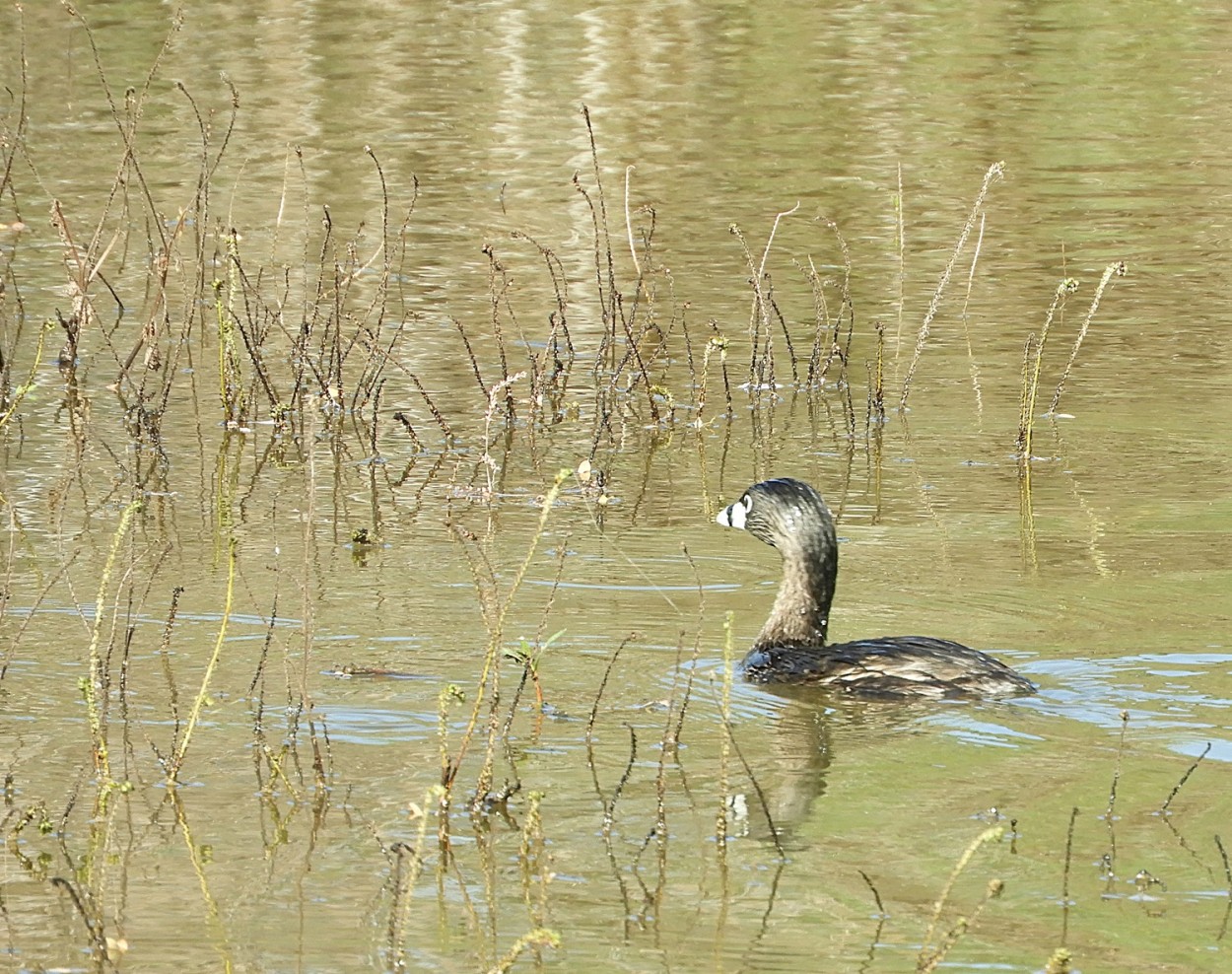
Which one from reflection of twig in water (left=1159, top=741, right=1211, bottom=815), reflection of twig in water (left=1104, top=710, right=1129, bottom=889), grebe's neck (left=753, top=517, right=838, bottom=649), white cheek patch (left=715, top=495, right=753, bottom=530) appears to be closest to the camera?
reflection of twig in water (left=1104, top=710, right=1129, bottom=889)

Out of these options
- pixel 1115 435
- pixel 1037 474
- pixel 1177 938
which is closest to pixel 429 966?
pixel 1177 938

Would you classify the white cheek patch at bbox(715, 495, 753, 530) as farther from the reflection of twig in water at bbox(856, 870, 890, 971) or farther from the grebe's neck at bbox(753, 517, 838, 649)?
the reflection of twig in water at bbox(856, 870, 890, 971)

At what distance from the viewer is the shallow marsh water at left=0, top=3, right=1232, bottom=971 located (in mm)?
6184

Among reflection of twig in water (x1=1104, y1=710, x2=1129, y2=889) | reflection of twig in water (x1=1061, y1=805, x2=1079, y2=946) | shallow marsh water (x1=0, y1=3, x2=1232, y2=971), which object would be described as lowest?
shallow marsh water (x1=0, y1=3, x2=1232, y2=971)

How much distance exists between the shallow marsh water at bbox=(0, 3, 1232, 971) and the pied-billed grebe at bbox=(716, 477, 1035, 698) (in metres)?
0.14

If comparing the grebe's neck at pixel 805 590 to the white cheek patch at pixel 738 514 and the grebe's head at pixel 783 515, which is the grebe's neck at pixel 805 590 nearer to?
the grebe's head at pixel 783 515

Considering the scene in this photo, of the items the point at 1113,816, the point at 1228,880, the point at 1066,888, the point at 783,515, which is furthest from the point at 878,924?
the point at 783,515

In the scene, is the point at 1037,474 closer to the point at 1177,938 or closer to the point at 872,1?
the point at 1177,938

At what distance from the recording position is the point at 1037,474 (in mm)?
11789

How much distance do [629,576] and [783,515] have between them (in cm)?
82

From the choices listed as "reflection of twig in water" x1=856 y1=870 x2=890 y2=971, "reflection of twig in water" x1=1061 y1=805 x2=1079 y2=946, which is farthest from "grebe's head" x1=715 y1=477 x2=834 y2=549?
"reflection of twig in water" x1=856 y1=870 x2=890 y2=971

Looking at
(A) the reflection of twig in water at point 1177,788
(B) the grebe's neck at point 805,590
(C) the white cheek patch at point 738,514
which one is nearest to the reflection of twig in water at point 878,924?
(A) the reflection of twig in water at point 1177,788

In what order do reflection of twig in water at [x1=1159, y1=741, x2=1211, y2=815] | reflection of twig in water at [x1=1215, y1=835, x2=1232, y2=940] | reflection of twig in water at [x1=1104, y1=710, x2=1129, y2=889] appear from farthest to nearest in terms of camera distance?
reflection of twig in water at [x1=1159, y1=741, x2=1211, y2=815], reflection of twig in water at [x1=1104, y1=710, x2=1129, y2=889], reflection of twig in water at [x1=1215, y1=835, x2=1232, y2=940]

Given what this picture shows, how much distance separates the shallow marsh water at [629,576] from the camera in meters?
6.18
